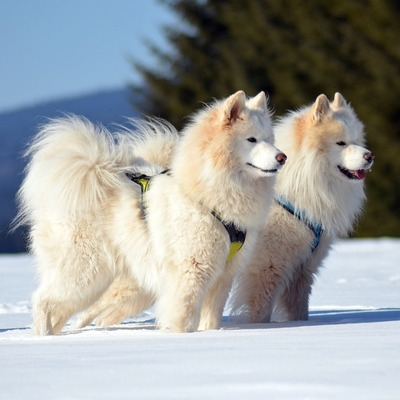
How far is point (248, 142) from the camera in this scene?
6.87 m

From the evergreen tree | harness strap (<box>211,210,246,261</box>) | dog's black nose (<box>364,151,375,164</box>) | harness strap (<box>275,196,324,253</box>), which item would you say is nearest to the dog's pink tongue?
dog's black nose (<box>364,151,375,164</box>)

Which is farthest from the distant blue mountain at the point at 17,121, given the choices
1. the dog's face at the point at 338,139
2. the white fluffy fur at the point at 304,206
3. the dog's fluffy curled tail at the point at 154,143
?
the dog's face at the point at 338,139

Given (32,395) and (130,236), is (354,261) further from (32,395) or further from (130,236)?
(32,395)

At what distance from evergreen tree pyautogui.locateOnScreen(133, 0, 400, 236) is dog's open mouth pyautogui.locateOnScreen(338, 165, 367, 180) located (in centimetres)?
2013

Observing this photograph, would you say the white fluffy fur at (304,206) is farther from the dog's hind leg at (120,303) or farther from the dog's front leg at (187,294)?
the dog's front leg at (187,294)

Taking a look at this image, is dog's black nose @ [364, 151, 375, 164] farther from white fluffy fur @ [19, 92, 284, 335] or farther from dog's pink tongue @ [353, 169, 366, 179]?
white fluffy fur @ [19, 92, 284, 335]

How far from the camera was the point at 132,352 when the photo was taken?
543cm

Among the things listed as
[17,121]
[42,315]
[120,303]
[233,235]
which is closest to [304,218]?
[233,235]

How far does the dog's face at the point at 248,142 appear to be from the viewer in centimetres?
679

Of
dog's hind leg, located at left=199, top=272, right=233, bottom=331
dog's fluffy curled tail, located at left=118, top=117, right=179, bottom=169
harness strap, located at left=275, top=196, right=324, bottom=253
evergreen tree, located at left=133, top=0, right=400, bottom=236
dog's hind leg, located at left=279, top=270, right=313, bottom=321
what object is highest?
dog's fluffy curled tail, located at left=118, top=117, right=179, bottom=169

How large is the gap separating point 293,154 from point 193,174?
116 centimetres

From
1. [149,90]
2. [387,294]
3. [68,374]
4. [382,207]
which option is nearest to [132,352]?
[68,374]

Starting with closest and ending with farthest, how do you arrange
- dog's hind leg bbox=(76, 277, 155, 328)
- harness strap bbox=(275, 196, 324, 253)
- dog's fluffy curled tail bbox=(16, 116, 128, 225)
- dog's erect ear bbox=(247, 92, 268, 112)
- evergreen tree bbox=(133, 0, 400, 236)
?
dog's erect ear bbox=(247, 92, 268, 112) → dog's fluffy curled tail bbox=(16, 116, 128, 225) → harness strap bbox=(275, 196, 324, 253) → dog's hind leg bbox=(76, 277, 155, 328) → evergreen tree bbox=(133, 0, 400, 236)

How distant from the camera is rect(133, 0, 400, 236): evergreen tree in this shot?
29203 millimetres
